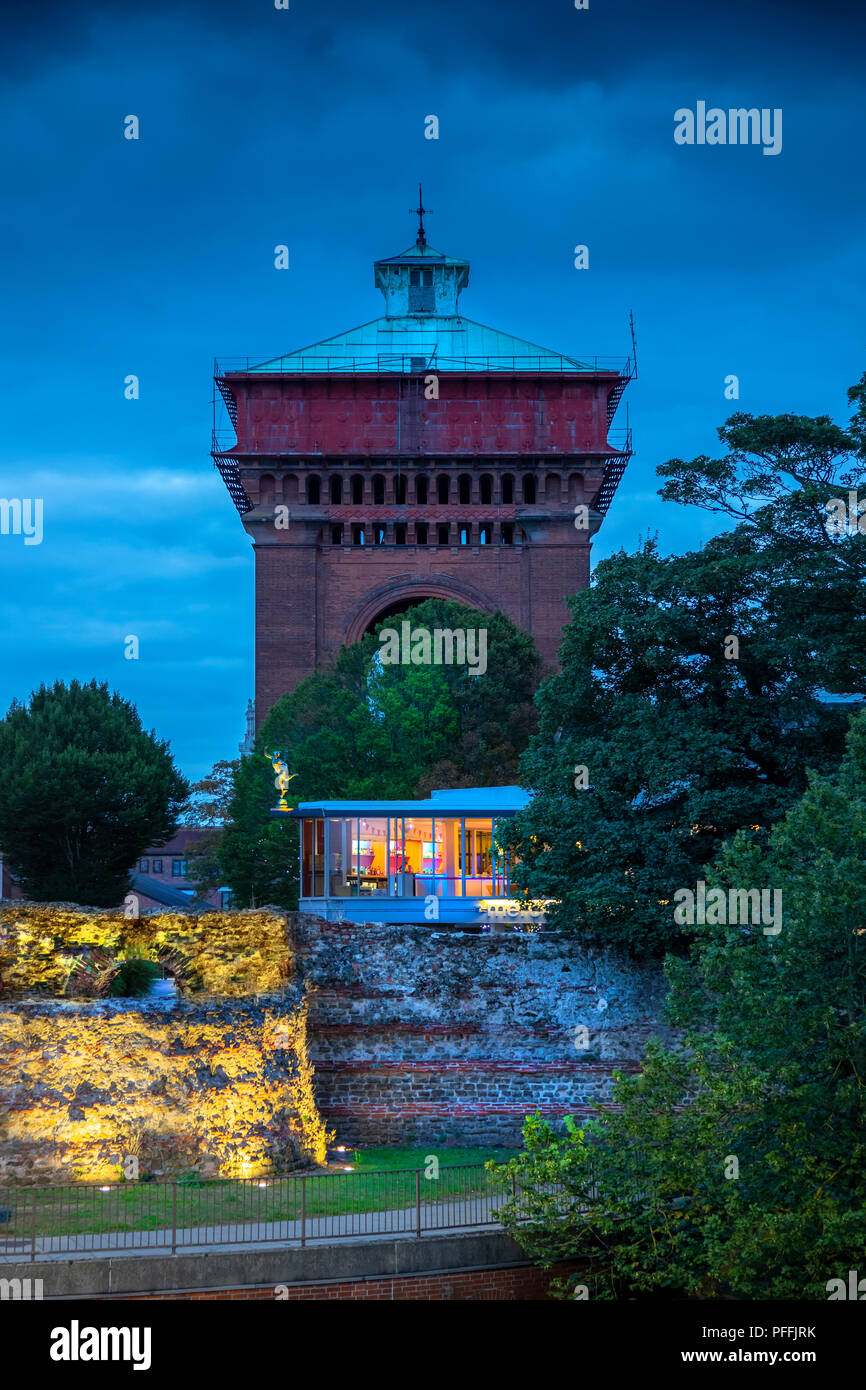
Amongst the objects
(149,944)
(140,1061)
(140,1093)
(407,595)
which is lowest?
(140,1093)

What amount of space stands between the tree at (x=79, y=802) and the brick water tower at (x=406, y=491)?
6558mm

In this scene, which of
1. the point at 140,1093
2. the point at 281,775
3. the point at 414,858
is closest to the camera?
the point at 140,1093

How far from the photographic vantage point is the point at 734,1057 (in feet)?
65.7

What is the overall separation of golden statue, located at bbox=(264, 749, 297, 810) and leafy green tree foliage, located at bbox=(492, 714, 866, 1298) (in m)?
20.7

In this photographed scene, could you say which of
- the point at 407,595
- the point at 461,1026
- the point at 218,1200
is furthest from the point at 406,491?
the point at 218,1200

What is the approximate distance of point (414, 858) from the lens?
1448 inches

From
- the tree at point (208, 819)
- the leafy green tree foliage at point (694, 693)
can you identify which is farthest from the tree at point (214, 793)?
the leafy green tree foliage at point (694, 693)

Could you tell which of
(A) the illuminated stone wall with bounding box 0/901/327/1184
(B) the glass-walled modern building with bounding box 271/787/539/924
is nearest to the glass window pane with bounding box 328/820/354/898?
(B) the glass-walled modern building with bounding box 271/787/539/924

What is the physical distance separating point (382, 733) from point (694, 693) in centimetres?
1734

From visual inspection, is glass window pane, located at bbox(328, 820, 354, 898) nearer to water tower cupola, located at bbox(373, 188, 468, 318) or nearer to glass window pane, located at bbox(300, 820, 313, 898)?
glass window pane, located at bbox(300, 820, 313, 898)

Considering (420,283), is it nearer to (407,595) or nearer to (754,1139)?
(407,595)

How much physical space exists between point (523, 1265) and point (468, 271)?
51.2 metres

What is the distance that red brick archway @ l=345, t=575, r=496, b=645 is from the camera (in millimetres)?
56688
